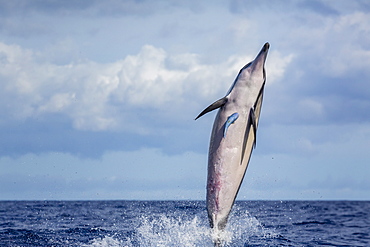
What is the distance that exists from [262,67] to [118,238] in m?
8.80

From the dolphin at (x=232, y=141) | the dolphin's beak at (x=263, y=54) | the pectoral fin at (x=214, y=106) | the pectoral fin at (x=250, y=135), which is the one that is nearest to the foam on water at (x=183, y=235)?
the dolphin at (x=232, y=141)

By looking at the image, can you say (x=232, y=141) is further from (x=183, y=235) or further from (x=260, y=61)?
(x=183, y=235)

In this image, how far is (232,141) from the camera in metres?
11.6

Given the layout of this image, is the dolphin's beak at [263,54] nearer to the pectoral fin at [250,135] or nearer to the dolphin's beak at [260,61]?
the dolphin's beak at [260,61]

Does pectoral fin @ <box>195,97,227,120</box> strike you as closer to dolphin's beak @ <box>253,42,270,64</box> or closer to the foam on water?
dolphin's beak @ <box>253,42,270,64</box>

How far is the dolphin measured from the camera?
1162 cm

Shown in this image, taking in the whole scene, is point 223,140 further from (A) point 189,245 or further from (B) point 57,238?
(B) point 57,238

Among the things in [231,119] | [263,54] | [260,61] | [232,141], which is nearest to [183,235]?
[232,141]

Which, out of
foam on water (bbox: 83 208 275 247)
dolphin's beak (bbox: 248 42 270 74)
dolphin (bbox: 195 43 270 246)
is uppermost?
dolphin's beak (bbox: 248 42 270 74)

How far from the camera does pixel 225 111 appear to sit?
38.4 feet

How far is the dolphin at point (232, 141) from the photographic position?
11.6m

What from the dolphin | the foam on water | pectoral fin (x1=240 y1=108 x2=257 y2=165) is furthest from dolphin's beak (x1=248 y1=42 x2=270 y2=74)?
the foam on water

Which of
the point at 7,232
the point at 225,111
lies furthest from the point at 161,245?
the point at 7,232

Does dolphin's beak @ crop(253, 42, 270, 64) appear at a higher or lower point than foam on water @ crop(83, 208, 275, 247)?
higher
